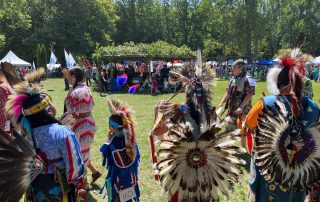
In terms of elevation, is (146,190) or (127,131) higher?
(127,131)

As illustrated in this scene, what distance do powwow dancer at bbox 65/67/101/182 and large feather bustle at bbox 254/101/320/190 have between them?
8.37 feet

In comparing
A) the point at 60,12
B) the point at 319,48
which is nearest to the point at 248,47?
the point at 319,48

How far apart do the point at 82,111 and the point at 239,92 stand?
2.85 meters

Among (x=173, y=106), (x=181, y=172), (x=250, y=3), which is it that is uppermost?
(x=250, y=3)

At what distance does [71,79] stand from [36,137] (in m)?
2.00

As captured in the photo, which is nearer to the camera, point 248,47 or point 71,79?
point 71,79

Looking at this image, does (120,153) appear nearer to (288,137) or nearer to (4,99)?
(288,137)

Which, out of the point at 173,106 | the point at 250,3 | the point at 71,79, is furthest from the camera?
the point at 250,3

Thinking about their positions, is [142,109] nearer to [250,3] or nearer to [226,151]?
[226,151]

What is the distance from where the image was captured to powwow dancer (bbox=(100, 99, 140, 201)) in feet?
11.8

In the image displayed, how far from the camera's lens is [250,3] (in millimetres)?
37250

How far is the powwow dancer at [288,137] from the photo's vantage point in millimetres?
2721

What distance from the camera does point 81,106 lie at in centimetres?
457

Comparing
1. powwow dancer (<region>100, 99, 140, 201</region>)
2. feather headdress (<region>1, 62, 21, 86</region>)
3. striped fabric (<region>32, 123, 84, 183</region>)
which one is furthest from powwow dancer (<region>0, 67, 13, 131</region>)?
striped fabric (<region>32, 123, 84, 183</region>)
